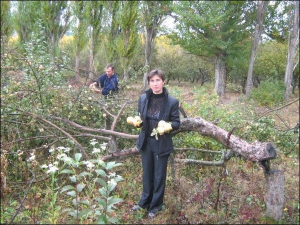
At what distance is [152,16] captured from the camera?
1856cm

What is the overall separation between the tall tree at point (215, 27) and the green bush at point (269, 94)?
8.13 feet

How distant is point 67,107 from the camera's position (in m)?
4.59

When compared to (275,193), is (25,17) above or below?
above

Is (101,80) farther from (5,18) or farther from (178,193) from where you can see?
(5,18)

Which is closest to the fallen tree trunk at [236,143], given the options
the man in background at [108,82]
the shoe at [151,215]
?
the shoe at [151,215]

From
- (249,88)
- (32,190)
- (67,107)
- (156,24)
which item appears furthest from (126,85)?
(156,24)

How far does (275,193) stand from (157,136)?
53.3 inches

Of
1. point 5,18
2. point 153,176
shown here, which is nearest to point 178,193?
point 153,176

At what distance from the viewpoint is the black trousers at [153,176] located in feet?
10.1

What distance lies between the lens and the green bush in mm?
15609

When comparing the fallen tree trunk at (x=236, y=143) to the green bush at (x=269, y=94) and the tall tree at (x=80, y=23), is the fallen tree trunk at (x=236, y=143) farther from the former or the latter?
the tall tree at (x=80, y=23)

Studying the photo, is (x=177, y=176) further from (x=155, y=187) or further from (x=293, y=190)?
(x=293, y=190)

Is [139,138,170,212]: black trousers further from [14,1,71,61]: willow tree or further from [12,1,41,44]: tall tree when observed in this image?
[12,1,41,44]: tall tree

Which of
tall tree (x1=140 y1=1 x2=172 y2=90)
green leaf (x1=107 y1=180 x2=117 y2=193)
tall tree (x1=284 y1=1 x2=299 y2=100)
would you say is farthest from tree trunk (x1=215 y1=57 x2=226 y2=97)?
green leaf (x1=107 y1=180 x2=117 y2=193)
